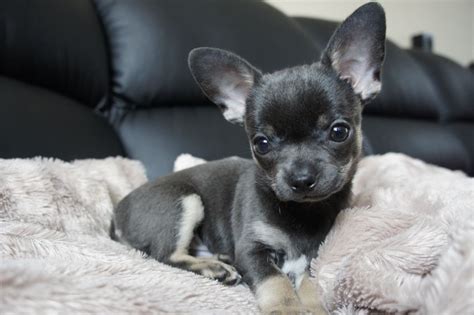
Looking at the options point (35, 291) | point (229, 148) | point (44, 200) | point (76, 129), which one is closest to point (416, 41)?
point (229, 148)

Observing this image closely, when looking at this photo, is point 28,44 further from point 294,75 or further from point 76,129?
point 294,75

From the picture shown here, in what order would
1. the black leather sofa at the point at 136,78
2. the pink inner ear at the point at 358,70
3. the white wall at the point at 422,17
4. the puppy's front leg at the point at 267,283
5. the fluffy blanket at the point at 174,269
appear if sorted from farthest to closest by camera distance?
the white wall at the point at 422,17, the black leather sofa at the point at 136,78, the pink inner ear at the point at 358,70, the puppy's front leg at the point at 267,283, the fluffy blanket at the point at 174,269

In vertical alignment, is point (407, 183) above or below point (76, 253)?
below

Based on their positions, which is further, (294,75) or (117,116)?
(117,116)

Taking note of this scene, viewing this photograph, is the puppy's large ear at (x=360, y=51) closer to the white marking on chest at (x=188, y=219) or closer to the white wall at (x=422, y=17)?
the white marking on chest at (x=188, y=219)

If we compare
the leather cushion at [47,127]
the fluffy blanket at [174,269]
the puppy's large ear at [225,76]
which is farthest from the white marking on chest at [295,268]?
the leather cushion at [47,127]

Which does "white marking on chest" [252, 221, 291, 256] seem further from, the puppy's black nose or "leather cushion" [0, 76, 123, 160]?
"leather cushion" [0, 76, 123, 160]
